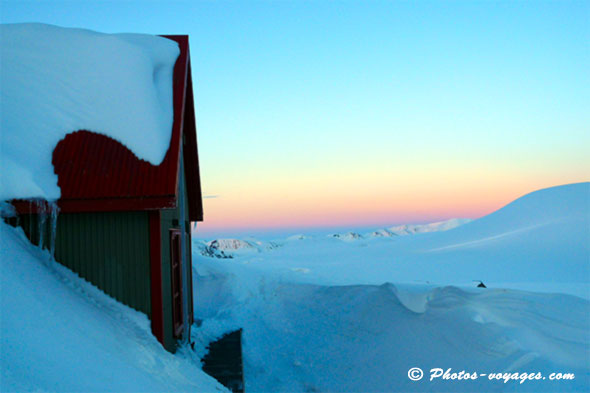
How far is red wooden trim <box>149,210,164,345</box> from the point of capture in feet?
19.6

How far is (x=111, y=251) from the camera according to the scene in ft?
19.5

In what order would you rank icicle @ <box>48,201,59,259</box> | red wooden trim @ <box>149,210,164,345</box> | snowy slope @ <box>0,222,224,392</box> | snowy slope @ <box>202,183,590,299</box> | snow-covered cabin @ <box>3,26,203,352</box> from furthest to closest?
snowy slope @ <box>202,183,590,299</box> < red wooden trim @ <box>149,210,164,345</box> < snow-covered cabin @ <box>3,26,203,352</box> < icicle @ <box>48,201,59,259</box> < snowy slope @ <box>0,222,224,392</box>

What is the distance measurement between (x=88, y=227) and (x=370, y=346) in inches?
301

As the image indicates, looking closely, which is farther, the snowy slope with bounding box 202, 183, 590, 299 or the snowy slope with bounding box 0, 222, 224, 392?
the snowy slope with bounding box 202, 183, 590, 299

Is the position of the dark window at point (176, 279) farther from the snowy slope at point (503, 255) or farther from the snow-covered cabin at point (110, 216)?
the snowy slope at point (503, 255)

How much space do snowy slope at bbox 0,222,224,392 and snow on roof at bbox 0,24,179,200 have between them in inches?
38.8

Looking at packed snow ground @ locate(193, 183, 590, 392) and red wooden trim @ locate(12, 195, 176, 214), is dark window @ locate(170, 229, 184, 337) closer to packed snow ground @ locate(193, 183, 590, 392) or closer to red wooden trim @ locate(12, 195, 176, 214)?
packed snow ground @ locate(193, 183, 590, 392)

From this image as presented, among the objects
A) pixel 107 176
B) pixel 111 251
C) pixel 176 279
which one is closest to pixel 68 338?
pixel 111 251

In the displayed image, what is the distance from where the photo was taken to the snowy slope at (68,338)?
3611 mm

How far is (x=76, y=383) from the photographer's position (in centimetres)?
366

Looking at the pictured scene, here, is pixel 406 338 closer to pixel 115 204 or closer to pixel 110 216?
pixel 110 216

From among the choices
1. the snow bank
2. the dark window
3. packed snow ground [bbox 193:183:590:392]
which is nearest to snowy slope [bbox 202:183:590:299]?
packed snow ground [bbox 193:183:590:392]

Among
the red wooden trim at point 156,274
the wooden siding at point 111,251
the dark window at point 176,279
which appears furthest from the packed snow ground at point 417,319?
the wooden siding at point 111,251

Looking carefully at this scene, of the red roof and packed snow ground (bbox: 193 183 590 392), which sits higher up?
the red roof
